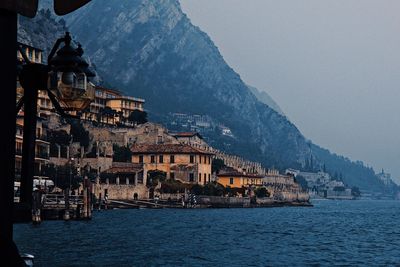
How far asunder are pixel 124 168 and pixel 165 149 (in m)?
12.9

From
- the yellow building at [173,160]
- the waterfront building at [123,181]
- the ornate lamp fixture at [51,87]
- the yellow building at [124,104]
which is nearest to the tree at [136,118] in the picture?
the yellow building at [124,104]

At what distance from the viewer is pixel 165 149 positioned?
148 meters

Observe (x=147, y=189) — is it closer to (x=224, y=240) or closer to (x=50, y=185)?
(x=50, y=185)

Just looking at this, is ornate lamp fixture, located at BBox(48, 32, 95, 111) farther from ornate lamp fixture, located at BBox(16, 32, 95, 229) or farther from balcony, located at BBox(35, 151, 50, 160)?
balcony, located at BBox(35, 151, 50, 160)

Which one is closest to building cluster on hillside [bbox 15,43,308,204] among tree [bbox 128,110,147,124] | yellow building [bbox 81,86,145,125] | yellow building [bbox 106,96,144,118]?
yellow building [bbox 81,86,145,125]

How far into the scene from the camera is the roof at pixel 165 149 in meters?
147

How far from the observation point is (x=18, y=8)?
584 centimetres

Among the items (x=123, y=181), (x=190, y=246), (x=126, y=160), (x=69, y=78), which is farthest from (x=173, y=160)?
(x=69, y=78)

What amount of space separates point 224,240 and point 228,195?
9461 centimetres

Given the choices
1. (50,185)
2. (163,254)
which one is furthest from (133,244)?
(50,185)

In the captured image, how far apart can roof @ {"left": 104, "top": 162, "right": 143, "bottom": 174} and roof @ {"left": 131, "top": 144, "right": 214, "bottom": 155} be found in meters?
8.18

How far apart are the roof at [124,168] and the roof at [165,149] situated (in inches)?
322

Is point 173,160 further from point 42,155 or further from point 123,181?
point 42,155

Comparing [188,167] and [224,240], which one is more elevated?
[188,167]
